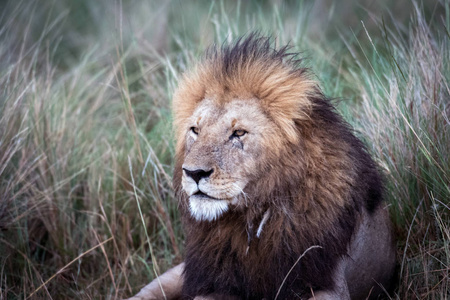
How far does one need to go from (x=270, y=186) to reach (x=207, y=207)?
1.13 feet

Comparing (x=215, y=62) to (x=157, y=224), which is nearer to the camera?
(x=215, y=62)

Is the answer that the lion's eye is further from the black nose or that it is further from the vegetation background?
the vegetation background

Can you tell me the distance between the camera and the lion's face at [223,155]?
9.74 feet

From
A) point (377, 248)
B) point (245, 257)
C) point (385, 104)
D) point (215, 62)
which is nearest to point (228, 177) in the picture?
point (245, 257)

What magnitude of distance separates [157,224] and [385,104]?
2.05 metres

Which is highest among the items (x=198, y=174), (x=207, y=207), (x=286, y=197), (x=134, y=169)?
(x=134, y=169)

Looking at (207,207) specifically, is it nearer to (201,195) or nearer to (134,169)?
(201,195)

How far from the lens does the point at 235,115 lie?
3.16 m

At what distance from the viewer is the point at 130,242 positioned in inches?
190

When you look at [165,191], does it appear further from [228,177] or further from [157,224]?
[228,177]

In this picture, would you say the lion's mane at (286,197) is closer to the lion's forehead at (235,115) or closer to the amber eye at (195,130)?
the lion's forehead at (235,115)

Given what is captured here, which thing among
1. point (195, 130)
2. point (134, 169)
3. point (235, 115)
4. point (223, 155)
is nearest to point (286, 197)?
point (223, 155)

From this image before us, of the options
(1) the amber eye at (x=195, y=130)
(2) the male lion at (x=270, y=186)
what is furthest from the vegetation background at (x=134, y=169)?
(1) the amber eye at (x=195, y=130)

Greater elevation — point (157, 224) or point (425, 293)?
point (157, 224)
